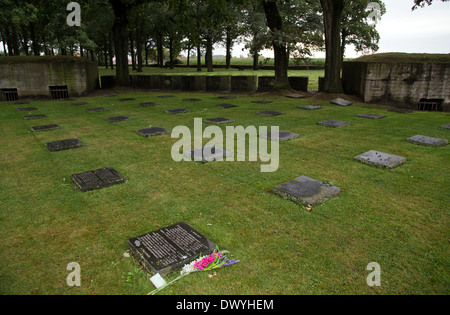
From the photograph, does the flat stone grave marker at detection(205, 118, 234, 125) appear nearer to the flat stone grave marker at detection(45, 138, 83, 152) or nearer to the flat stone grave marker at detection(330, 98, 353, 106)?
the flat stone grave marker at detection(45, 138, 83, 152)

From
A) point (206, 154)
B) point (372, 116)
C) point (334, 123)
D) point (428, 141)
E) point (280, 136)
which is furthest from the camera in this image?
point (372, 116)

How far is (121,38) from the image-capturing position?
19.7 meters

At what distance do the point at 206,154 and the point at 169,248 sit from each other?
345 cm

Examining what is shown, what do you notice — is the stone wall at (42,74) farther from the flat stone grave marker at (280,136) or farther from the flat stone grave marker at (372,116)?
the flat stone grave marker at (372,116)

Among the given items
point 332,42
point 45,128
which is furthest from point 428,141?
point 45,128

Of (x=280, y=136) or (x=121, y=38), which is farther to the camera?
(x=121, y=38)

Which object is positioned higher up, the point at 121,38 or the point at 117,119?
the point at 121,38

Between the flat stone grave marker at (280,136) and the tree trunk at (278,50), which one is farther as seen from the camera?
the tree trunk at (278,50)

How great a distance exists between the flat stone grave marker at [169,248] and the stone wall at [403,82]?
44.5 feet

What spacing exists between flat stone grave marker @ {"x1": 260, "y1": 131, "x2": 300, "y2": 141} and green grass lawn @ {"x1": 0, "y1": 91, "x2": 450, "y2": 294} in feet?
0.91

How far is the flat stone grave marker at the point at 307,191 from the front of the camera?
178 inches

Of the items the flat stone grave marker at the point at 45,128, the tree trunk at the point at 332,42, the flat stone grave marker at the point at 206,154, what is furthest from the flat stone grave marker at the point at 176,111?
the tree trunk at the point at 332,42

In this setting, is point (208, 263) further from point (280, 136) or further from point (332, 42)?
point (332, 42)

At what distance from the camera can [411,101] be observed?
13.7 metres
